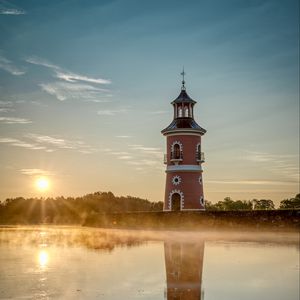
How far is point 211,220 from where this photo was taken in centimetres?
3183

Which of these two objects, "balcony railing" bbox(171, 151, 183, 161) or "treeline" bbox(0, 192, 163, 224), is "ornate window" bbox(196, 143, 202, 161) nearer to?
"balcony railing" bbox(171, 151, 183, 161)

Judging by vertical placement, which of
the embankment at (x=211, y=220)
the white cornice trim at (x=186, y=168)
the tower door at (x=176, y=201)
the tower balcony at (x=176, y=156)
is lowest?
the embankment at (x=211, y=220)

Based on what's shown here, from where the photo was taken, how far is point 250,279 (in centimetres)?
1391

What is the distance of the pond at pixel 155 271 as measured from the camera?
486 inches

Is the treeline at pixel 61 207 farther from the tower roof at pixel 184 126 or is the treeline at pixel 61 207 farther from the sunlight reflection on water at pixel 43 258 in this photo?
the sunlight reflection on water at pixel 43 258

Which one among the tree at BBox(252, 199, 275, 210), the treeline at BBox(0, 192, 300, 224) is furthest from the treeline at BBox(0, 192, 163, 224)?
the tree at BBox(252, 199, 275, 210)

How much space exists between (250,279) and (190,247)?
7457 mm

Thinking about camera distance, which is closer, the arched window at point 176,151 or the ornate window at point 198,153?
the arched window at point 176,151

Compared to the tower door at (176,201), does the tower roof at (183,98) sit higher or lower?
higher

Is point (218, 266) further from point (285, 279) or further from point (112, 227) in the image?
point (112, 227)

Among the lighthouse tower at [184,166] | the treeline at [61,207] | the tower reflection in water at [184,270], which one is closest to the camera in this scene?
the tower reflection in water at [184,270]

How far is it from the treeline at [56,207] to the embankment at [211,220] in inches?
1054

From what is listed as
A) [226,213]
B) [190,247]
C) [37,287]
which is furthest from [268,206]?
[37,287]

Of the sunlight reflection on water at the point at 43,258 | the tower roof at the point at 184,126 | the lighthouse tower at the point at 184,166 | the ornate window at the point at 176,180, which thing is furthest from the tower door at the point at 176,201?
the sunlight reflection on water at the point at 43,258
